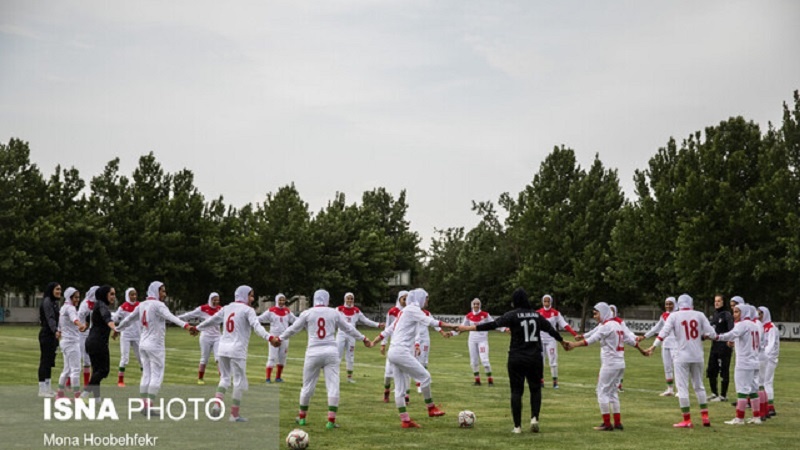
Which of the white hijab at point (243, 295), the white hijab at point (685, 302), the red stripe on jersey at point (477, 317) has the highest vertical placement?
the white hijab at point (243, 295)

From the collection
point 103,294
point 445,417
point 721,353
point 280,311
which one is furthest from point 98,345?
point 721,353

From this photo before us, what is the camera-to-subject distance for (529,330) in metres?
17.5

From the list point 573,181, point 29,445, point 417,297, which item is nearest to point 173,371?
point 417,297

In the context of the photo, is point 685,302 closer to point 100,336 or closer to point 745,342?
point 745,342

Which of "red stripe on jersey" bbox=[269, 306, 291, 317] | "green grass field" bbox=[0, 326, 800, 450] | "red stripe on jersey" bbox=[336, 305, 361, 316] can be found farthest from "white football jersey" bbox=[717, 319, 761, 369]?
"red stripe on jersey" bbox=[269, 306, 291, 317]

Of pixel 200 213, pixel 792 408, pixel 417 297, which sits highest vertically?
pixel 200 213

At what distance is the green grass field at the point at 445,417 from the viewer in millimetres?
15945

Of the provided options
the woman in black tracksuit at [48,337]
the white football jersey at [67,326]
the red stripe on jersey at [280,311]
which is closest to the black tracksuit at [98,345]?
the white football jersey at [67,326]

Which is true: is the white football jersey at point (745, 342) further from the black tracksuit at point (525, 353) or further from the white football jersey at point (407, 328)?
the white football jersey at point (407, 328)

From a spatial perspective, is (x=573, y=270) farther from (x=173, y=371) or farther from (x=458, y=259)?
(x=173, y=371)

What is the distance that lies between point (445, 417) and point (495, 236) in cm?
9092

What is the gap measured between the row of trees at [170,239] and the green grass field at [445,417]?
50.7 metres

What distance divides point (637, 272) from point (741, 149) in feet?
45.6

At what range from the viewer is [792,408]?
76.3 feet
